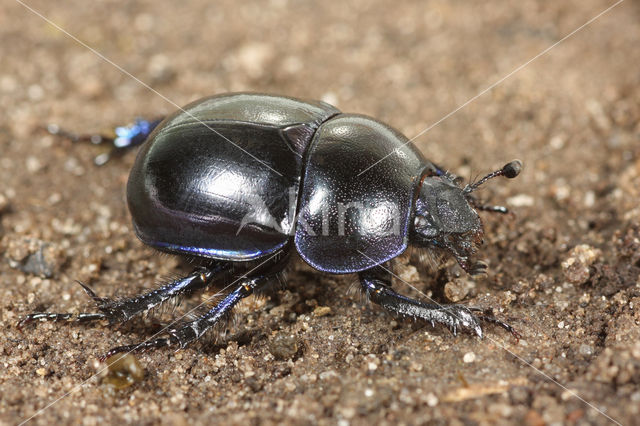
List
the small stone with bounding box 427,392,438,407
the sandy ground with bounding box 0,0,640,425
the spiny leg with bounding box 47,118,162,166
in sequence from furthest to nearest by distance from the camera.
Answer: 1. the spiny leg with bounding box 47,118,162,166
2. the sandy ground with bounding box 0,0,640,425
3. the small stone with bounding box 427,392,438,407

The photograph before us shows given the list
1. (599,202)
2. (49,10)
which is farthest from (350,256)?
(49,10)

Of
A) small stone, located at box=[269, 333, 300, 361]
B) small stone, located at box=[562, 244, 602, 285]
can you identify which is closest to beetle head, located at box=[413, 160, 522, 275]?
small stone, located at box=[562, 244, 602, 285]

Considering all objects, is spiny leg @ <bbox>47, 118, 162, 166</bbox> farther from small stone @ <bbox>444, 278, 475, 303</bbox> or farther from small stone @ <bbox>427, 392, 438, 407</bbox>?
small stone @ <bbox>427, 392, 438, 407</bbox>

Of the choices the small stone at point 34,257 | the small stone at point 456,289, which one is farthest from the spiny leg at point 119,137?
the small stone at point 456,289

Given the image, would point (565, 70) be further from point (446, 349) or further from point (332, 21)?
point (446, 349)

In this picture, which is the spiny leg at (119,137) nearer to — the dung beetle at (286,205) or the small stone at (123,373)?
the dung beetle at (286,205)

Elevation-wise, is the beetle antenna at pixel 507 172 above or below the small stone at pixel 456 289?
above

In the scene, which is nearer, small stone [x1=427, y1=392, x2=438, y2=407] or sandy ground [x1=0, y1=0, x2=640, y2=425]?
small stone [x1=427, y1=392, x2=438, y2=407]
